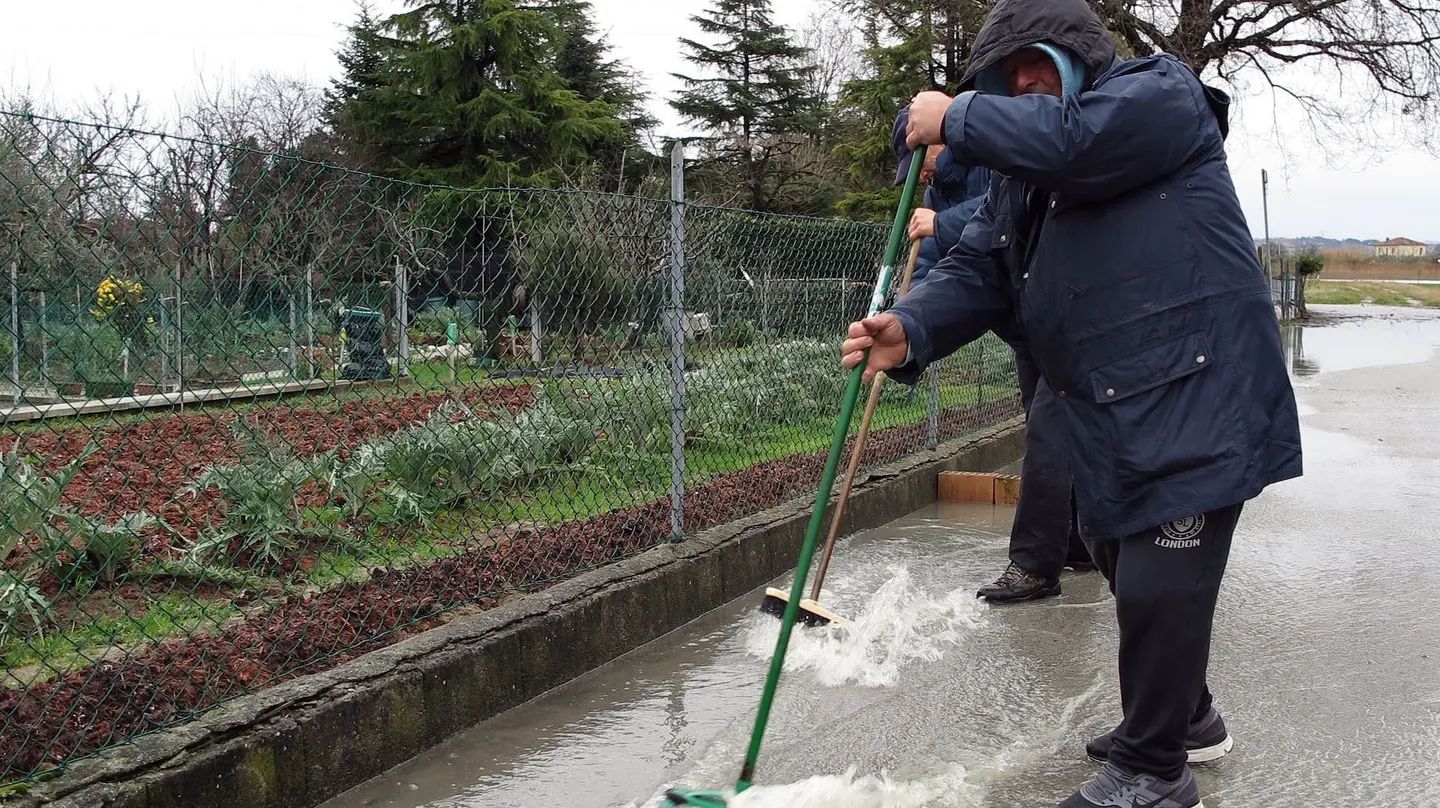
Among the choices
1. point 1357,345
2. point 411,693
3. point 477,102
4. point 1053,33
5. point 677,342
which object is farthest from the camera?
point 477,102

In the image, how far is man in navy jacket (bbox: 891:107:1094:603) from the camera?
4598 mm

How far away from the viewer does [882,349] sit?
3.05 meters

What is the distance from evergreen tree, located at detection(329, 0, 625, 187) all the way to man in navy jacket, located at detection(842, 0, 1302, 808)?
84.9 ft

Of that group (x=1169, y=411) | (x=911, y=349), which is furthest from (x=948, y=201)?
(x=1169, y=411)

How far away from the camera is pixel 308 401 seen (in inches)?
161

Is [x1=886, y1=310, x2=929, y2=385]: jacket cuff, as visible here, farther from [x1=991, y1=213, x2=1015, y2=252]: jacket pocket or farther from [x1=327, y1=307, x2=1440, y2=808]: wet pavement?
[x1=327, y1=307, x2=1440, y2=808]: wet pavement

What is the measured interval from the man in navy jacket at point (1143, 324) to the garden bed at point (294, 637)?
217 cm

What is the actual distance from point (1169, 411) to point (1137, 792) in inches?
37.5

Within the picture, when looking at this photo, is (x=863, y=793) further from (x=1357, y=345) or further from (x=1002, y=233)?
(x=1357, y=345)

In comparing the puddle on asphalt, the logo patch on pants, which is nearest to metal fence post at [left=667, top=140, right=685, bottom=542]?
the logo patch on pants

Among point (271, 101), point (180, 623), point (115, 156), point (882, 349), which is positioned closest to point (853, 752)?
point (882, 349)

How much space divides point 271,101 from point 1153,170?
111 feet

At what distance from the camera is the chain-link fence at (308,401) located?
3.01 metres

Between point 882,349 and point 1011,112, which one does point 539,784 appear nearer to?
point 882,349
